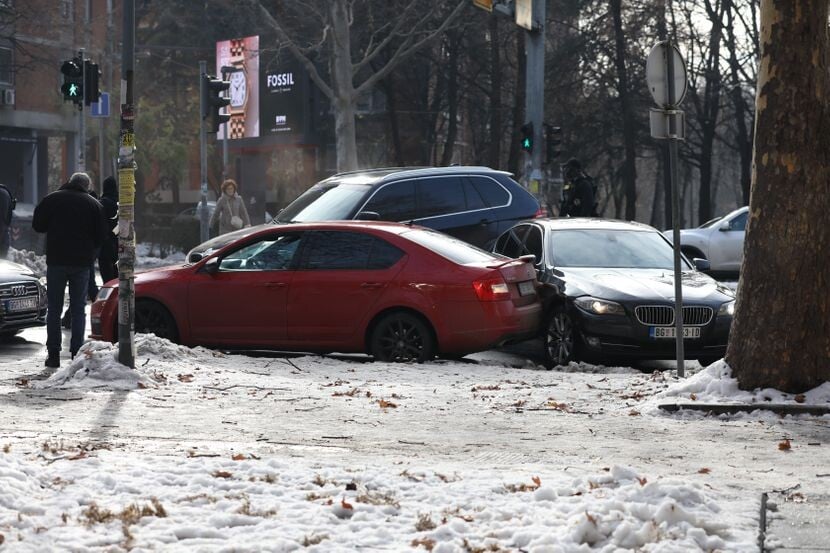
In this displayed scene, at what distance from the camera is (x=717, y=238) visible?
29047mm

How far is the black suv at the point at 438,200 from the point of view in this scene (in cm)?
1780

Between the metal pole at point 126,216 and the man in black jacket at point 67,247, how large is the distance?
1639 mm

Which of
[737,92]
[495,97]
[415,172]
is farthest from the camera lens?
[737,92]

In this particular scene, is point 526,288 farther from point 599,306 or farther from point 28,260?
point 28,260

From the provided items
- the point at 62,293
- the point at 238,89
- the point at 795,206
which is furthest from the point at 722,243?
the point at 238,89

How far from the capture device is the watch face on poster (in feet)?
201

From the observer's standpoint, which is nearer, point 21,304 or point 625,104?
point 21,304

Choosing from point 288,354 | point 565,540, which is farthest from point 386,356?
point 565,540

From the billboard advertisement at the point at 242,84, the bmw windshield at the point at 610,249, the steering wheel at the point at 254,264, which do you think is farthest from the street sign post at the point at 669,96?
the billboard advertisement at the point at 242,84

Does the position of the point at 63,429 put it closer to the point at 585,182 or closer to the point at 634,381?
the point at 634,381

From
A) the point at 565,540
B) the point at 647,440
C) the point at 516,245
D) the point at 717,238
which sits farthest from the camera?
the point at 717,238

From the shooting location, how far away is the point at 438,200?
18172 millimetres

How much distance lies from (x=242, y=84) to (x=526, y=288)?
4914 cm

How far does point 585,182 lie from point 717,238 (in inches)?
188
